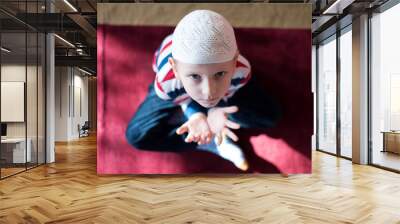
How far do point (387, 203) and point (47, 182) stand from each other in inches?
188

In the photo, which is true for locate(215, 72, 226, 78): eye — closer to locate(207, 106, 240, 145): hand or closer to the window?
locate(207, 106, 240, 145): hand

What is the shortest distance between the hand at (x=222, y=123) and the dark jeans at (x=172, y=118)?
8 cm

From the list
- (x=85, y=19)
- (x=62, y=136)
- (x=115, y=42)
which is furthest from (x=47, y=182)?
(x=62, y=136)

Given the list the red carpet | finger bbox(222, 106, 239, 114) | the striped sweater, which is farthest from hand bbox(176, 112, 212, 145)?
finger bbox(222, 106, 239, 114)

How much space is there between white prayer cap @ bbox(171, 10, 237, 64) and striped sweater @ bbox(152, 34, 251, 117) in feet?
0.63

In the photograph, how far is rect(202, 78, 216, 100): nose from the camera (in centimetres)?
595

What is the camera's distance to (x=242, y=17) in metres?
6.28

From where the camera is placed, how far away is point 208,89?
5984 millimetres

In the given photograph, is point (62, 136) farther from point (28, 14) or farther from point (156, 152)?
point (156, 152)

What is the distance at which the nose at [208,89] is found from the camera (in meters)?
5.95

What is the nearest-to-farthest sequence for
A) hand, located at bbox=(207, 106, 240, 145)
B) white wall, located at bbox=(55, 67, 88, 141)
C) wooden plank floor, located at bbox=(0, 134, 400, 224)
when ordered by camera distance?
1. wooden plank floor, located at bbox=(0, 134, 400, 224)
2. hand, located at bbox=(207, 106, 240, 145)
3. white wall, located at bbox=(55, 67, 88, 141)

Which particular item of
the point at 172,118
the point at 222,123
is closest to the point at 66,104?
the point at 172,118

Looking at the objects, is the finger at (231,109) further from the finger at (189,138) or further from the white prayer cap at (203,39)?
the white prayer cap at (203,39)

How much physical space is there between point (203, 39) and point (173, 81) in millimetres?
843
